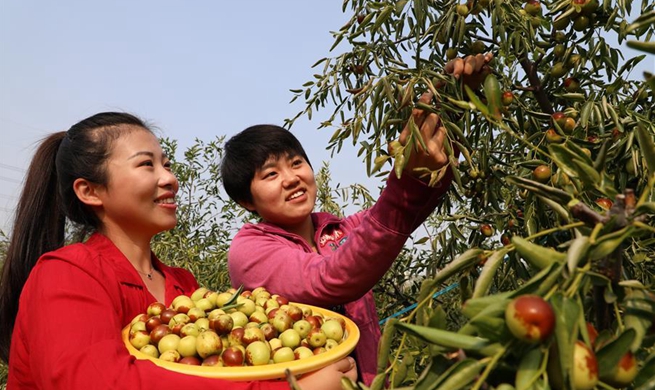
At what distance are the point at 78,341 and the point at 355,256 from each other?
726 mm

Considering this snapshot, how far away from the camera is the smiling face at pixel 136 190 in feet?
5.94

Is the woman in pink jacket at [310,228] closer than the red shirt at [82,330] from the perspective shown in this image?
No

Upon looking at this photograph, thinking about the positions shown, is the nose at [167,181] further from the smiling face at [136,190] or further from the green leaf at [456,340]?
the green leaf at [456,340]

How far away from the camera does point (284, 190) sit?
2.10 m

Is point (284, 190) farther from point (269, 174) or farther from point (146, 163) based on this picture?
point (146, 163)

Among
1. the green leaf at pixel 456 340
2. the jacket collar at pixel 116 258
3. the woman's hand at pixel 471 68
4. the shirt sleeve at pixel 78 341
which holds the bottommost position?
the shirt sleeve at pixel 78 341

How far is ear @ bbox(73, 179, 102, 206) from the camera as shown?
1887 mm

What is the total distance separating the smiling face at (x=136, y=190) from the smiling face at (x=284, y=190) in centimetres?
35

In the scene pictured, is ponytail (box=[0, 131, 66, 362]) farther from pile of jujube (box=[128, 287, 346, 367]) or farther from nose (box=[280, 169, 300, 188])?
nose (box=[280, 169, 300, 188])

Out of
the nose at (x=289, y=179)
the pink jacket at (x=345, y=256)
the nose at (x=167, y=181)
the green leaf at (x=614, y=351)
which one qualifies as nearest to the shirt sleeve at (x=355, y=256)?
the pink jacket at (x=345, y=256)

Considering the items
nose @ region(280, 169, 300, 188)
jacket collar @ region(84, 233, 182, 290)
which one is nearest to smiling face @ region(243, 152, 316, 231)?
nose @ region(280, 169, 300, 188)

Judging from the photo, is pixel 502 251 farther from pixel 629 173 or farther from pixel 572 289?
pixel 629 173

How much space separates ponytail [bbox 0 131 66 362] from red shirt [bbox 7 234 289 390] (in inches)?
16.4

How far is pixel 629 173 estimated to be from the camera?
1.66 m
